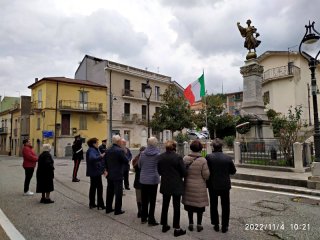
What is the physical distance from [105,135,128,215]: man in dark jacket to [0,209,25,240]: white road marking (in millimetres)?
1903

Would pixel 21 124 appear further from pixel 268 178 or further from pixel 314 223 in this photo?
pixel 314 223

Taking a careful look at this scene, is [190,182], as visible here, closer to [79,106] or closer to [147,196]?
[147,196]

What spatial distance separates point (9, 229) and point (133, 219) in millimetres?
2357

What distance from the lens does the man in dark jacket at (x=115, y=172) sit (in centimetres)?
590

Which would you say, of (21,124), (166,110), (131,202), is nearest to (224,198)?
(131,202)

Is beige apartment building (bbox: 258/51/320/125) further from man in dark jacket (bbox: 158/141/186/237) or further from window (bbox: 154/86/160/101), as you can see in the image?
man in dark jacket (bbox: 158/141/186/237)

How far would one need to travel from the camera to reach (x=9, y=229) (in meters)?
4.98

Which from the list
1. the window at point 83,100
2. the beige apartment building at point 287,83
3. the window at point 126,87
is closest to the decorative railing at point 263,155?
the beige apartment building at point 287,83

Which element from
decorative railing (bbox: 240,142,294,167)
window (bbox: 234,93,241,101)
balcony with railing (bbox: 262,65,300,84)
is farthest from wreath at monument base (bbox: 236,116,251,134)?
window (bbox: 234,93,241,101)

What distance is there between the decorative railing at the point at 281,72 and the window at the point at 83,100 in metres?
24.4

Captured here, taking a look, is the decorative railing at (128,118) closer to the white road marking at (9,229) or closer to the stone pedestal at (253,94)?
the stone pedestal at (253,94)

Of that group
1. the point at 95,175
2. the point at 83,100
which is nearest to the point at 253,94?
the point at 95,175

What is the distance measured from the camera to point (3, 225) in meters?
5.20

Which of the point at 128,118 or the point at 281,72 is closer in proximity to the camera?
the point at 281,72
